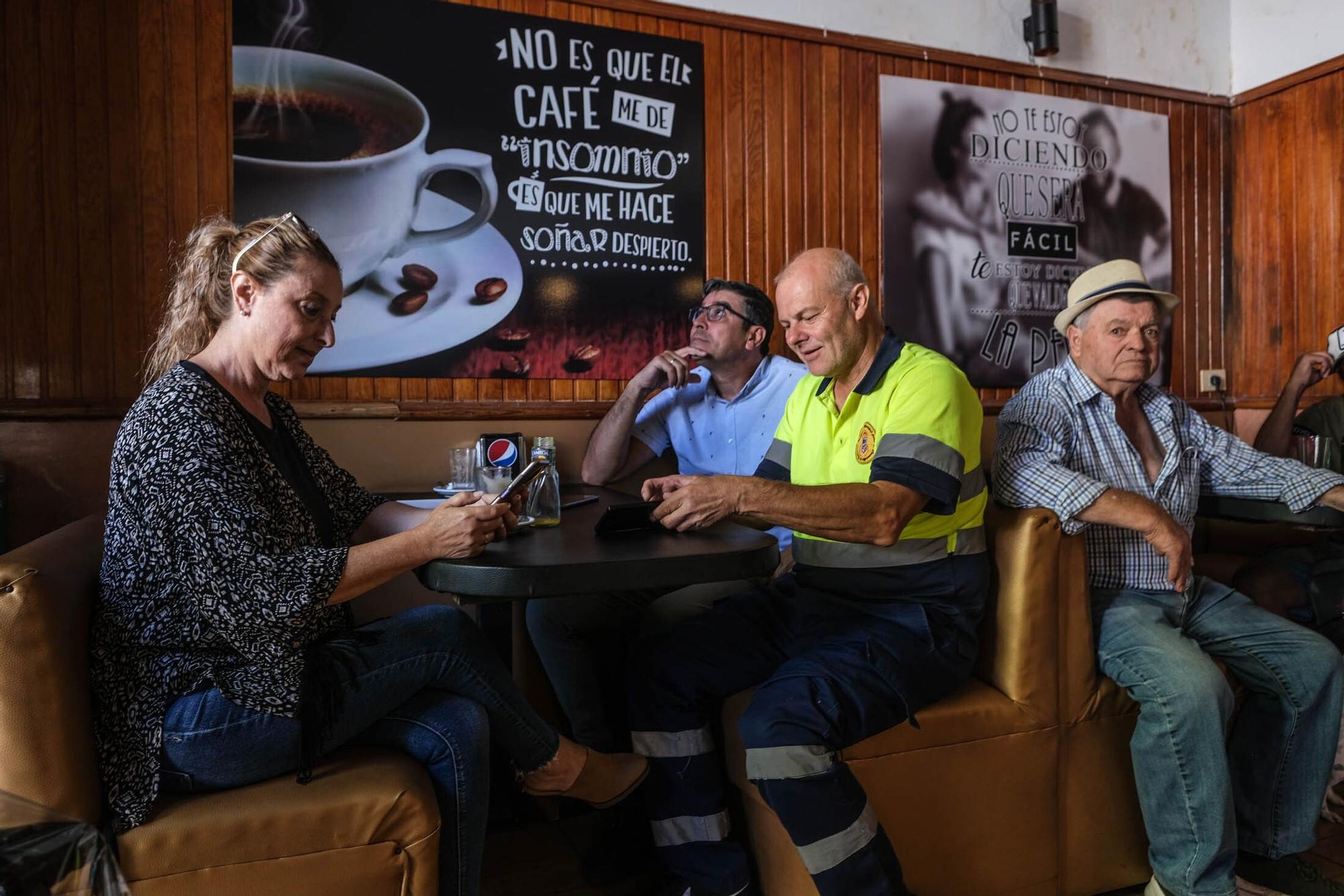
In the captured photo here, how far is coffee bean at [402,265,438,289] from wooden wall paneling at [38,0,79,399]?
0.87 meters

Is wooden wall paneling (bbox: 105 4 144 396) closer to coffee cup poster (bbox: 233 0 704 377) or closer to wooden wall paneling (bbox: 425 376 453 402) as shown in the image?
coffee cup poster (bbox: 233 0 704 377)

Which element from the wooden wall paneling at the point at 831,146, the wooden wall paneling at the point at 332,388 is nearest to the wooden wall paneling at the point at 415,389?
the wooden wall paneling at the point at 332,388

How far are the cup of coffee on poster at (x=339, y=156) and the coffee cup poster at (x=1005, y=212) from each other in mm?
1666

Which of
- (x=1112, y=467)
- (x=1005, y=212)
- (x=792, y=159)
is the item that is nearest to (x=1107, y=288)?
(x=1112, y=467)

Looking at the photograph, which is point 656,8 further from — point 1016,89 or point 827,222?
point 1016,89

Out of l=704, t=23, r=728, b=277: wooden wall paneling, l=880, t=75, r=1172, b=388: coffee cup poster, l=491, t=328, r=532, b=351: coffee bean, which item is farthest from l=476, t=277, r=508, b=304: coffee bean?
l=880, t=75, r=1172, b=388: coffee cup poster

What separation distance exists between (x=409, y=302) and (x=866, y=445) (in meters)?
1.59

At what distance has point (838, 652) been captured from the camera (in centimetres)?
181

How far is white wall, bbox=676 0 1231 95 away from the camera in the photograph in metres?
3.37

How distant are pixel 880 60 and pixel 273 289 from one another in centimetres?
266

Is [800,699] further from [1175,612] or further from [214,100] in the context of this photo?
[214,100]

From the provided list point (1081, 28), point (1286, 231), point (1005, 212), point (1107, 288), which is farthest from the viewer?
point (1286, 231)

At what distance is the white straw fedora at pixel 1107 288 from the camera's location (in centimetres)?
231

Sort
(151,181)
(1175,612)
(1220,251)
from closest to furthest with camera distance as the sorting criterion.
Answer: (1175,612) → (151,181) → (1220,251)
